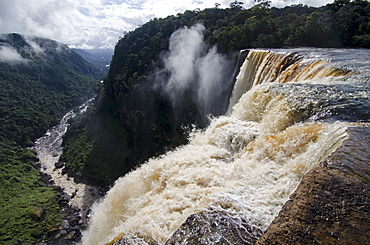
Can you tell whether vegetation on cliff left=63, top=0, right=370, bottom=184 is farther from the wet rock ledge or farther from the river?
the wet rock ledge

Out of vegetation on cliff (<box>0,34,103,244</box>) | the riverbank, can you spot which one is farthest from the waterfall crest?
vegetation on cliff (<box>0,34,103,244</box>)

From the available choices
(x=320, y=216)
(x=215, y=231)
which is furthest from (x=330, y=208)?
(x=215, y=231)

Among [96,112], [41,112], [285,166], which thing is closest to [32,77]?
[41,112]

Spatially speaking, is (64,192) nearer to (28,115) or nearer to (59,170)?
(59,170)

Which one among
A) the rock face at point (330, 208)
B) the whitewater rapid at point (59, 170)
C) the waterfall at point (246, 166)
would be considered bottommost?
the whitewater rapid at point (59, 170)

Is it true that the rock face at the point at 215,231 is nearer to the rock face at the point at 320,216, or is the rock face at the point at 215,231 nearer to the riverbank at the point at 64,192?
the rock face at the point at 320,216

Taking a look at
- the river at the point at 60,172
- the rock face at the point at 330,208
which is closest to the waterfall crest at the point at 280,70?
the rock face at the point at 330,208

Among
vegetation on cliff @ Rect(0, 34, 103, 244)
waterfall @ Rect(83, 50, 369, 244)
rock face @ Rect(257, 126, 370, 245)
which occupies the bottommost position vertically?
vegetation on cliff @ Rect(0, 34, 103, 244)
